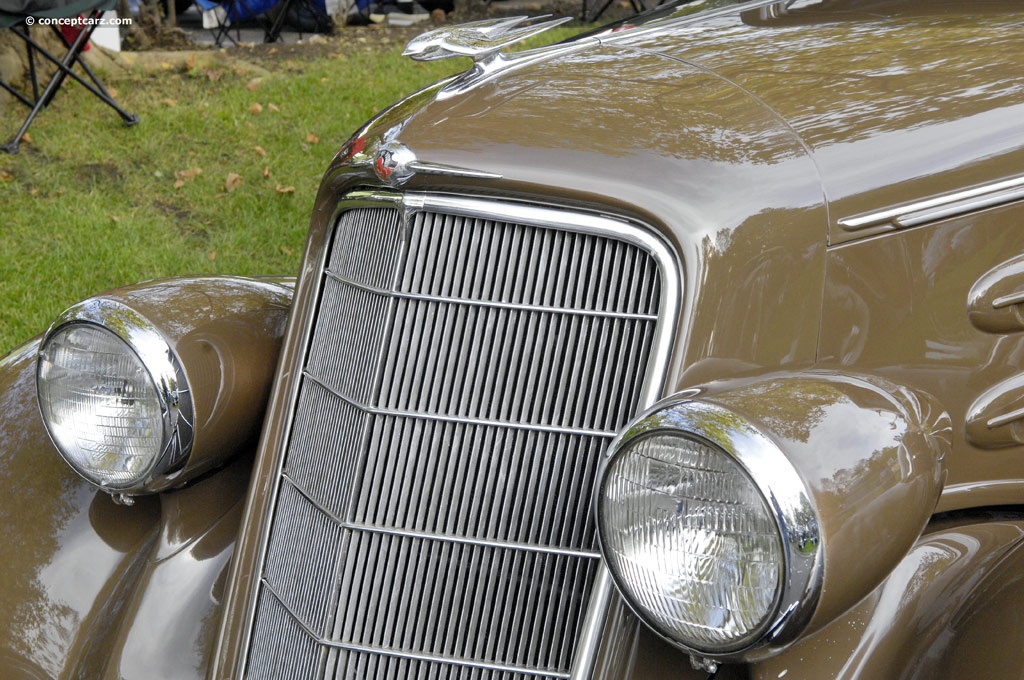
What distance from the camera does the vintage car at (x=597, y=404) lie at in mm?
1464

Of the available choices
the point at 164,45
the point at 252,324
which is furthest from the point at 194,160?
the point at 252,324

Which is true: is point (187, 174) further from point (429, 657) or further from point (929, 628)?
point (929, 628)

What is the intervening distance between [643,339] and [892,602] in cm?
56

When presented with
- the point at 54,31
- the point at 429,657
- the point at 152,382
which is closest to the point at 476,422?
the point at 429,657

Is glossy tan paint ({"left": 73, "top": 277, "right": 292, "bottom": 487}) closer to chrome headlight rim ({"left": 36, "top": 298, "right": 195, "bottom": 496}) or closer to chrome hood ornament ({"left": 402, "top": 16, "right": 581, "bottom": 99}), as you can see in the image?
chrome headlight rim ({"left": 36, "top": 298, "right": 195, "bottom": 496})

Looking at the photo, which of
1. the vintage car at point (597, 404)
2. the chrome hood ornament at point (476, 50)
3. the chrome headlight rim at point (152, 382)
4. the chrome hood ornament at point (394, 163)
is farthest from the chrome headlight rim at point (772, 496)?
the chrome headlight rim at point (152, 382)

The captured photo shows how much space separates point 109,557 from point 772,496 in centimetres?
142

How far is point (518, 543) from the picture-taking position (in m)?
1.76

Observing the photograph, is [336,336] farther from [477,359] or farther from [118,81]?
[118,81]

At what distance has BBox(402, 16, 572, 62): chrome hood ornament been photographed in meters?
2.09

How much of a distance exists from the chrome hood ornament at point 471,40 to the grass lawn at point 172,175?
110 inches

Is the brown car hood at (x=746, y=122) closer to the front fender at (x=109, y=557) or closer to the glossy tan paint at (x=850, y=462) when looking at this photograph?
the glossy tan paint at (x=850, y=462)

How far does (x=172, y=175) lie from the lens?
612cm

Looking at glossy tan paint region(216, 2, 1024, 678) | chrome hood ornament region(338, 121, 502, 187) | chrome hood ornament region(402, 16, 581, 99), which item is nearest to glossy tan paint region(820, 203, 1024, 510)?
glossy tan paint region(216, 2, 1024, 678)
